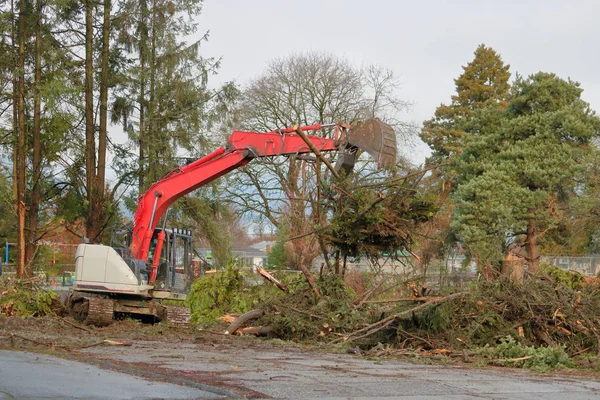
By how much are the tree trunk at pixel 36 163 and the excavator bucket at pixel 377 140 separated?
50.9 feet

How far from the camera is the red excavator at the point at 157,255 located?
17719 millimetres

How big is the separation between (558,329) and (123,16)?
22350 mm

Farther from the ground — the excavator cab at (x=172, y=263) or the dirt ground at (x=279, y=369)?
the excavator cab at (x=172, y=263)

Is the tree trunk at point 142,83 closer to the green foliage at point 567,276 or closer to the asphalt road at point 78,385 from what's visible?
the green foliage at point 567,276

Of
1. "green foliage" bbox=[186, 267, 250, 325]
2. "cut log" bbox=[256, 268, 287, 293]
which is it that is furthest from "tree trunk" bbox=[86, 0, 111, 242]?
"cut log" bbox=[256, 268, 287, 293]

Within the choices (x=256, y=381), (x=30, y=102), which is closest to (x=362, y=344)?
(x=256, y=381)

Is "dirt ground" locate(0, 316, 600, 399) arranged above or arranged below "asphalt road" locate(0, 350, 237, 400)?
below

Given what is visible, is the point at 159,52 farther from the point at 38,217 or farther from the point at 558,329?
the point at 558,329

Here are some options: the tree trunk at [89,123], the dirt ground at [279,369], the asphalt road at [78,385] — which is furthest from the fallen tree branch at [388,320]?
the tree trunk at [89,123]

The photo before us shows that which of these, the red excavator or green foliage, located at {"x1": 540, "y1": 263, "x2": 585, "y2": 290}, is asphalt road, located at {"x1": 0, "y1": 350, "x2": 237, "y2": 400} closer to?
the red excavator

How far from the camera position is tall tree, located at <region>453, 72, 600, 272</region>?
108ft

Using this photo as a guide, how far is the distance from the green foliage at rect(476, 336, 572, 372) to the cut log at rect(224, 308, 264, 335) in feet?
16.9

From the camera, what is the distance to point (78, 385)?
7.89 m

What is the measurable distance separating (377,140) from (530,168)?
19.5 m
